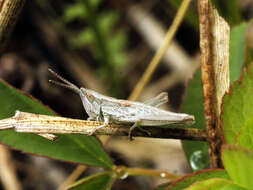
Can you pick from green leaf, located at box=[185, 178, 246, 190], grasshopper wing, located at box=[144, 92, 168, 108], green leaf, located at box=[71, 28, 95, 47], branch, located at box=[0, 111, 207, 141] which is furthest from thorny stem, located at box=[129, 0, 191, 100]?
green leaf, located at box=[185, 178, 246, 190]

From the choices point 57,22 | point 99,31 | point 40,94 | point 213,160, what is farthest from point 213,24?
point 57,22

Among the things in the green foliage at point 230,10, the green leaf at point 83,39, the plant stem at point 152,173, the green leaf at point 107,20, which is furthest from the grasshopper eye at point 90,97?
the green leaf at point 107,20

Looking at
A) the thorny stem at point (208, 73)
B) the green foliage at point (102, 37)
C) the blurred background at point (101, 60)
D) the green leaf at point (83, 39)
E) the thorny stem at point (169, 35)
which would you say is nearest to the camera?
the thorny stem at point (208, 73)

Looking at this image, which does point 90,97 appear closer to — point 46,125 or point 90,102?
point 90,102

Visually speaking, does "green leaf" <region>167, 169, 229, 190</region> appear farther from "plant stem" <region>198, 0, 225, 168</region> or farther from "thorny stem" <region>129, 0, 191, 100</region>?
"thorny stem" <region>129, 0, 191, 100</region>

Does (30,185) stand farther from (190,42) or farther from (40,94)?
(190,42)

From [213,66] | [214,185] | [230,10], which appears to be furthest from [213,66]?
[230,10]

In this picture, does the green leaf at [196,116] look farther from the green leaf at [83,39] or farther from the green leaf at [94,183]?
the green leaf at [83,39]
